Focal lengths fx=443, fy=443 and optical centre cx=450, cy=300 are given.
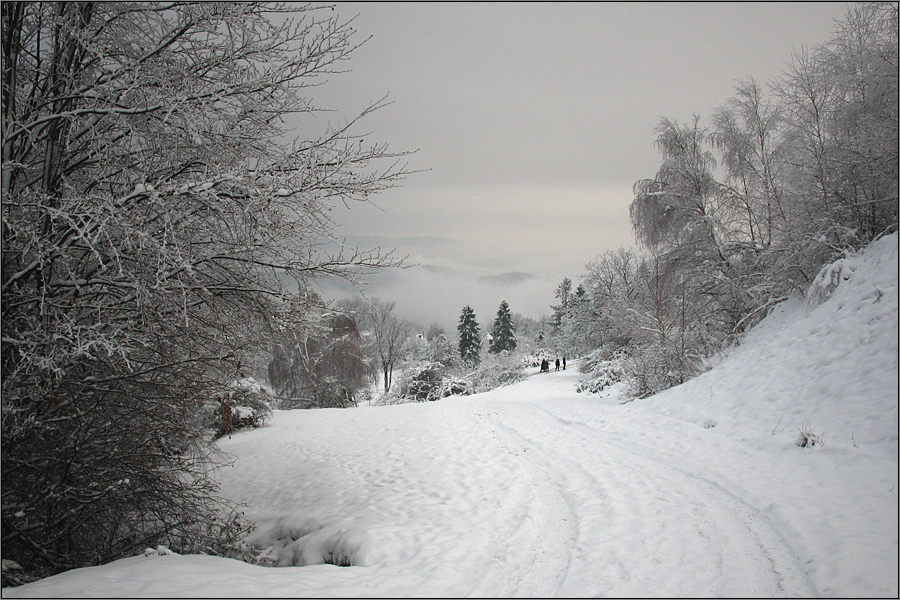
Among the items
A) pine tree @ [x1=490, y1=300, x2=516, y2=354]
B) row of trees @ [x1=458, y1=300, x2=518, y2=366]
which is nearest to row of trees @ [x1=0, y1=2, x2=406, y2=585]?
row of trees @ [x1=458, y1=300, x2=518, y2=366]

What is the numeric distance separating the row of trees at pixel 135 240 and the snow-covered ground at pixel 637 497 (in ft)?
3.69

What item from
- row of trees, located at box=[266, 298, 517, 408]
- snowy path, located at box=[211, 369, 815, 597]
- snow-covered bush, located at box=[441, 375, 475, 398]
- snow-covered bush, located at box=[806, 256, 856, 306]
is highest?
snow-covered bush, located at box=[806, 256, 856, 306]

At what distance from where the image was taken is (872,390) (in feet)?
21.1

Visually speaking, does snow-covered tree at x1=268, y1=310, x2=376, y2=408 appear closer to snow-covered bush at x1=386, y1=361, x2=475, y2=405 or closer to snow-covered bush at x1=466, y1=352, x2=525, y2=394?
snow-covered bush at x1=386, y1=361, x2=475, y2=405

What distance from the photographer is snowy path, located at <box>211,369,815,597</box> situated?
3965 millimetres

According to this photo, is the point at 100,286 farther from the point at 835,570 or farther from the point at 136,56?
the point at 835,570

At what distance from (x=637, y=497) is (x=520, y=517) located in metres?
1.56

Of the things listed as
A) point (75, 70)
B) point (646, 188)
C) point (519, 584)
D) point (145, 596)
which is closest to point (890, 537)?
point (519, 584)

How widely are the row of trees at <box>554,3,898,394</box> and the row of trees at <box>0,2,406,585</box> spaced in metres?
10.7

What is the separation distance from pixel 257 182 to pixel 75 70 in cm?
228

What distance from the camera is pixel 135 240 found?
13.0 feet

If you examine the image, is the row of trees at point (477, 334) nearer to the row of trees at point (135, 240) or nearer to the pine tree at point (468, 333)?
the pine tree at point (468, 333)

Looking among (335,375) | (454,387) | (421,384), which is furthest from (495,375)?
(335,375)

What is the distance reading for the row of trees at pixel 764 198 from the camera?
9.46m
